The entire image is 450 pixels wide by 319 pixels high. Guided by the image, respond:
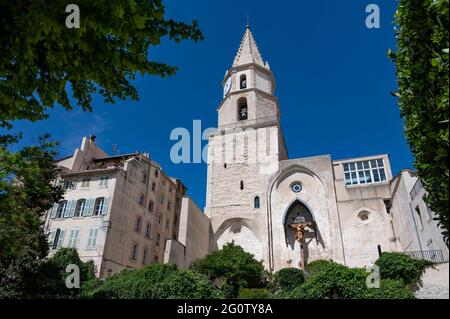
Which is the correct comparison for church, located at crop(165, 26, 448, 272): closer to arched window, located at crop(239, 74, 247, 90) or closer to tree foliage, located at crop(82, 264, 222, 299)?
arched window, located at crop(239, 74, 247, 90)

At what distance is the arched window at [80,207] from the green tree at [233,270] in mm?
11247

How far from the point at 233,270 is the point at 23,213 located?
12516mm

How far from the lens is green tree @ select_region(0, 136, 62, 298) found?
36.0ft

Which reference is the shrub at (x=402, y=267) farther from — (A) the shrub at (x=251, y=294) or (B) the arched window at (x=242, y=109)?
(B) the arched window at (x=242, y=109)

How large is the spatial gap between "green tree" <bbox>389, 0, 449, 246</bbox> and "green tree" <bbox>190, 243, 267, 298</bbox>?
48.8ft

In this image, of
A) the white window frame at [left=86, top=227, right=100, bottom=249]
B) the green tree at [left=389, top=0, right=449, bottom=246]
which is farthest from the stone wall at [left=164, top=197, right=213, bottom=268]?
the green tree at [left=389, top=0, right=449, bottom=246]

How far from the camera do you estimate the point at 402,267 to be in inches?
580

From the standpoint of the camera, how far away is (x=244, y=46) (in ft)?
129

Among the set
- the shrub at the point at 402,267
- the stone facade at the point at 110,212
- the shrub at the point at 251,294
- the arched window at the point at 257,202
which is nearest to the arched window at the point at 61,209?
the stone facade at the point at 110,212

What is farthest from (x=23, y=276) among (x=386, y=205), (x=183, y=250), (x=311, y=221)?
(x=386, y=205)

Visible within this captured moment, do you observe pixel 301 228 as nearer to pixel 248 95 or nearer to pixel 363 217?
pixel 363 217

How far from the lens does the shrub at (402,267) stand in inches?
565

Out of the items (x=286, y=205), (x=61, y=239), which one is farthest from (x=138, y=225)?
(x=286, y=205)

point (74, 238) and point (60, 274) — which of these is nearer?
point (60, 274)
